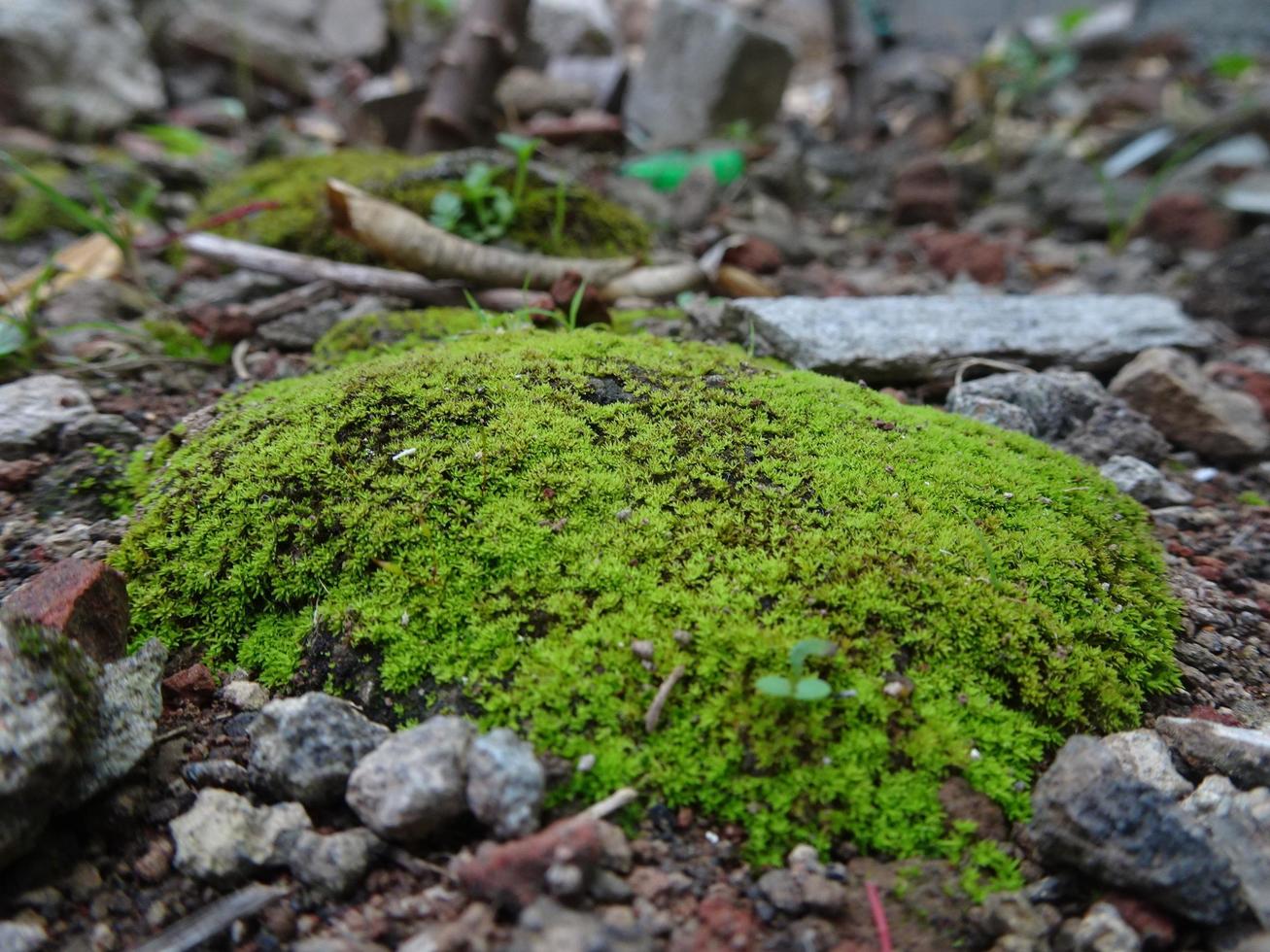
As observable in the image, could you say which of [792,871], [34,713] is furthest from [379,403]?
[792,871]

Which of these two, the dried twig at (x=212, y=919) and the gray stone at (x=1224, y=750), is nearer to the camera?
the dried twig at (x=212, y=919)

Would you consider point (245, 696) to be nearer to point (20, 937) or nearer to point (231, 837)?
point (231, 837)

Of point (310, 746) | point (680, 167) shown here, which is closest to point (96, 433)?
point (310, 746)

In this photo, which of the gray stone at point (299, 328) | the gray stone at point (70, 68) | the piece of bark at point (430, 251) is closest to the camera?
the gray stone at point (299, 328)

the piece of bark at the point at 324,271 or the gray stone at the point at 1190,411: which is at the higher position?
the gray stone at the point at 1190,411

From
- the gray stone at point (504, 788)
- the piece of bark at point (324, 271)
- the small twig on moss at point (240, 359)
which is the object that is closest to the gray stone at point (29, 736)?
the gray stone at point (504, 788)

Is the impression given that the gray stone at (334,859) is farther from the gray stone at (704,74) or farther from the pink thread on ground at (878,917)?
the gray stone at (704,74)

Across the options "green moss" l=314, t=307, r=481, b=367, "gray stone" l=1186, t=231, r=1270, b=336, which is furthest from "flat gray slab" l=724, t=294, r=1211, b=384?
"green moss" l=314, t=307, r=481, b=367
